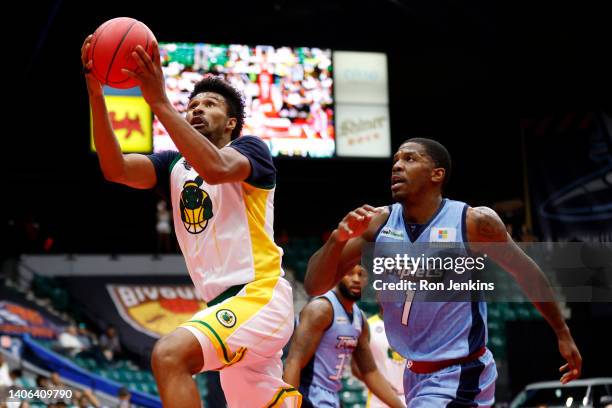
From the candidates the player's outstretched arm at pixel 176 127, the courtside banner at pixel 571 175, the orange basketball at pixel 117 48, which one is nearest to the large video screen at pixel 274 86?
the courtside banner at pixel 571 175

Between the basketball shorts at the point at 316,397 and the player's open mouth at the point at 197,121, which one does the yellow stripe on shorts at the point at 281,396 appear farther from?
the basketball shorts at the point at 316,397

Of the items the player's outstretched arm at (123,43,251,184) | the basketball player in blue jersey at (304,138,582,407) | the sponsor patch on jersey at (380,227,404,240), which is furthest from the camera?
the sponsor patch on jersey at (380,227,404,240)

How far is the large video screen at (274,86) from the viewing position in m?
19.8

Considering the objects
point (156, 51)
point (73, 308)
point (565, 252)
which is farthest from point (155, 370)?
point (73, 308)

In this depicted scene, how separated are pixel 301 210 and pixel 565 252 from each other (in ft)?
30.5

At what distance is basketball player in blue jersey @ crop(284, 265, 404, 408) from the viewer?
7.23 meters

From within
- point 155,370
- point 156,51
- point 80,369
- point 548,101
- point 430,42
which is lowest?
point 80,369

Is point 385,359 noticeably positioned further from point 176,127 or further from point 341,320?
point 176,127

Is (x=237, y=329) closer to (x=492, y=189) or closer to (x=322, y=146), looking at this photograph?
(x=322, y=146)

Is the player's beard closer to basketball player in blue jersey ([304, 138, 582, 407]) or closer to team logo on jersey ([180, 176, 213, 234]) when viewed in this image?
basketball player in blue jersey ([304, 138, 582, 407])

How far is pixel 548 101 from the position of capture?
23.2m

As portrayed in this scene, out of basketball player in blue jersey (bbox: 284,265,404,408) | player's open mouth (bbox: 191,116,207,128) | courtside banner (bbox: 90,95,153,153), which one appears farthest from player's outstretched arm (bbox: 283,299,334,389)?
courtside banner (bbox: 90,95,153,153)

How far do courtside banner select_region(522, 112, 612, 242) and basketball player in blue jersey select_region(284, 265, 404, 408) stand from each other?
40.5 feet

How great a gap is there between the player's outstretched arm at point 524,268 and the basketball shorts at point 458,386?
1.39ft
